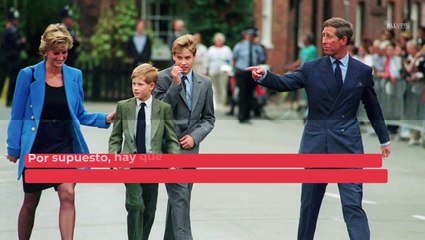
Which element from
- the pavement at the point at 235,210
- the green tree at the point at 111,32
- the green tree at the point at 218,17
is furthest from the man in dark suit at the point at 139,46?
the pavement at the point at 235,210

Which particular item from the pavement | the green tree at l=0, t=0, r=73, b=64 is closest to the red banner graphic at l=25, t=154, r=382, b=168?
the pavement

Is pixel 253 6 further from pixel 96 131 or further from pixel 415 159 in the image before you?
pixel 96 131

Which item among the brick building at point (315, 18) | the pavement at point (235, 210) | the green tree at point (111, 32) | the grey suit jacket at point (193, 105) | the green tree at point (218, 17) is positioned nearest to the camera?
the grey suit jacket at point (193, 105)

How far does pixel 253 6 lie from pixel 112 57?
17.8 ft

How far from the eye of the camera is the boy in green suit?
9250 mm

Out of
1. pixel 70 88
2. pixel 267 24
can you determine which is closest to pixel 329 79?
pixel 70 88

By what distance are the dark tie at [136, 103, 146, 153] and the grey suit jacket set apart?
44 cm

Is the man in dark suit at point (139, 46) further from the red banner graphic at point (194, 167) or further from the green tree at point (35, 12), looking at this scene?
the red banner graphic at point (194, 167)

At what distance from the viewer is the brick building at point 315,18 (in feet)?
95.4

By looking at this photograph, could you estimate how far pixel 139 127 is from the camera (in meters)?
9.27

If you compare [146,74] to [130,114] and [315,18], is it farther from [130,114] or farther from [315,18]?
[315,18]

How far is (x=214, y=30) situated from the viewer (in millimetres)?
36094

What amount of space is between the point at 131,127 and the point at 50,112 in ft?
1.82

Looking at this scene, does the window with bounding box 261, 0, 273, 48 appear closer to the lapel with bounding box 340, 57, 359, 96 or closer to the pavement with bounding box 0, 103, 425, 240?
the pavement with bounding box 0, 103, 425, 240
